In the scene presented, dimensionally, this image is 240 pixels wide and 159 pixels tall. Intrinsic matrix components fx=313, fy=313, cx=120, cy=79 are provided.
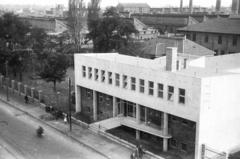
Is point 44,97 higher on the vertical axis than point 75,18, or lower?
lower

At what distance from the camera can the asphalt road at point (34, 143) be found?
26.0 meters

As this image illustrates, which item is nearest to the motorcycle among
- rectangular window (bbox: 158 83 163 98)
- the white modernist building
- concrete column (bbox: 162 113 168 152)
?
the white modernist building

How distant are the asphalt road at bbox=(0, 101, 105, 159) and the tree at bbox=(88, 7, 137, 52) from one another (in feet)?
81.1

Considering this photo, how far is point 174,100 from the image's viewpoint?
81.0 feet

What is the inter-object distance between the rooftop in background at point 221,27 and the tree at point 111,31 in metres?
17.4

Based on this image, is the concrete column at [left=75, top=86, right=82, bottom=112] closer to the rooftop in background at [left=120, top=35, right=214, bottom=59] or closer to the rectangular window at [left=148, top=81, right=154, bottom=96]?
the rectangular window at [left=148, top=81, right=154, bottom=96]

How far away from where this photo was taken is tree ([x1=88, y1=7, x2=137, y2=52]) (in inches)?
2149

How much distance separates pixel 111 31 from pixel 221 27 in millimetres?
22887

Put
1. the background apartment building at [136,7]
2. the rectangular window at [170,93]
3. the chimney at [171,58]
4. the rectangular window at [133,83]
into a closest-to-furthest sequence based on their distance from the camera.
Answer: the rectangular window at [170,93], the chimney at [171,58], the rectangular window at [133,83], the background apartment building at [136,7]

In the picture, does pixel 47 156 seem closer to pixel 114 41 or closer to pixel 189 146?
pixel 189 146

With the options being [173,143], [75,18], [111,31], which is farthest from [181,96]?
[75,18]

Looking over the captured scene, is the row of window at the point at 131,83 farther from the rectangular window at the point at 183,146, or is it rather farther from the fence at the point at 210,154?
the fence at the point at 210,154

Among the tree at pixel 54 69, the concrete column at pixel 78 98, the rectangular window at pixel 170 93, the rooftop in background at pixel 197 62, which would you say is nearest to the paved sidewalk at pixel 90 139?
the concrete column at pixel 78 98

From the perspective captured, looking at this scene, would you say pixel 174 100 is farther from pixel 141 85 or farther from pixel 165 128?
pixel 141 85
